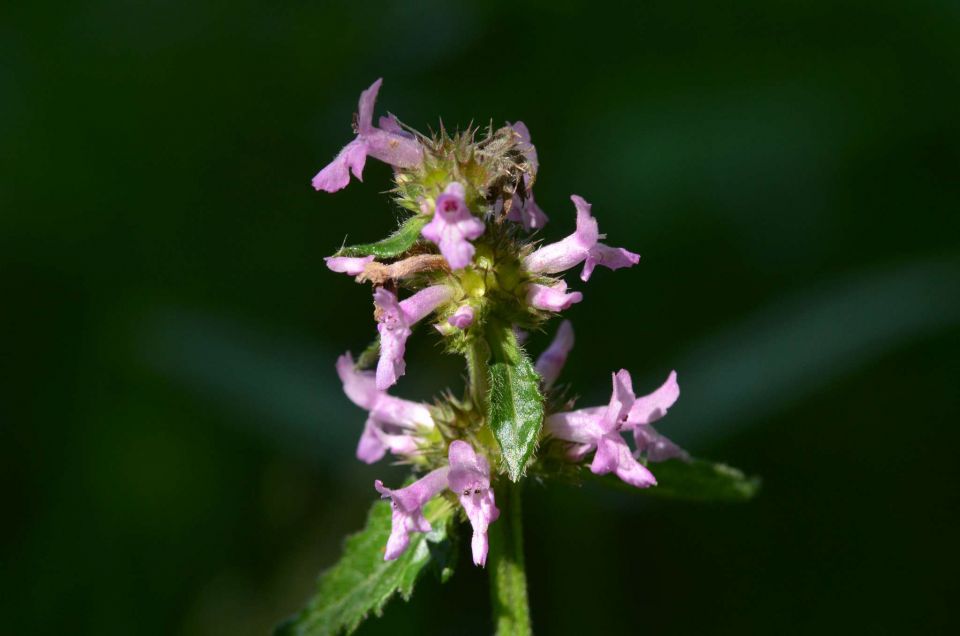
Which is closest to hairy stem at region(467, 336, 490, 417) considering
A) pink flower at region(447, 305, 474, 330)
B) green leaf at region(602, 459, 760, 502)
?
pink flower at region(447, 305, 474, 330)

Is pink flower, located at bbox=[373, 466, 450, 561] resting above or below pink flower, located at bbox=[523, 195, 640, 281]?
below

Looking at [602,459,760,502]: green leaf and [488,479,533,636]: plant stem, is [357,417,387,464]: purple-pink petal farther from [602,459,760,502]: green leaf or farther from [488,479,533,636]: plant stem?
[602,459,760,502]: green leaf

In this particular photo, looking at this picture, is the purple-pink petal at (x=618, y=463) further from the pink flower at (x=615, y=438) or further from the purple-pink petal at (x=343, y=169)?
the purple-pink petal at (x=343, y=169)

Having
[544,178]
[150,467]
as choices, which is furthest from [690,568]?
[150,467]

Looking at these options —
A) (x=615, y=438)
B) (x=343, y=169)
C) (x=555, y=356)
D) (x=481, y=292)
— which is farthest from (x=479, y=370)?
(x=343, y=169)

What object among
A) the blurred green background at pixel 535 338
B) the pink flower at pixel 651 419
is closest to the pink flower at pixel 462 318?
the pink flower at pixel 651 419

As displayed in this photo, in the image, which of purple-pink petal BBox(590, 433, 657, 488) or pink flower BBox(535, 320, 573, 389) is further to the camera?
pink flower BBox(535, 320, 573, 389)

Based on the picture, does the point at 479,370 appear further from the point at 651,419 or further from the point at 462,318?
the point at 651,419
